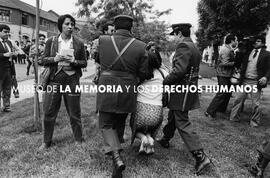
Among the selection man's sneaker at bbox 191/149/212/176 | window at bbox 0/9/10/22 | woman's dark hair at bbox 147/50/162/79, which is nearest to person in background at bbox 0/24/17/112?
woman's dark hair at bbox 147/50/162/79

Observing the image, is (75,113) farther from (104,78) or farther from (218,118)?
(218,118)

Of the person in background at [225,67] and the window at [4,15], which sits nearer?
the person in background at [225,67]

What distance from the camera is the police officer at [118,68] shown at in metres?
3.35

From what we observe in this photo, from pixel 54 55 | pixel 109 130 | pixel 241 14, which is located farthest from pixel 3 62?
pixel 241 14

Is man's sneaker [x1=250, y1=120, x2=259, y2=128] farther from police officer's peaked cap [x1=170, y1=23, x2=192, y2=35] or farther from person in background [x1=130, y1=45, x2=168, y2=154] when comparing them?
police officer's peaked cap [x1=170, y1=23, x2=192, y2=35]

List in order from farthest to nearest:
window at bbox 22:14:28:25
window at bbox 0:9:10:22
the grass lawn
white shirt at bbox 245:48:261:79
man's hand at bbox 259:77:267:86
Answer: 1. window at bbox 22:14:28:25
2. window at bbox 0:9:10:22
3. white shirt at bbox 245:48:261:79
4. man's hand at bbox 259:77:267:86
5. the grass lawn

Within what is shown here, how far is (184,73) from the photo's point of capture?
3.61 m

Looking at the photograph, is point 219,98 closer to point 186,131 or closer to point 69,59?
point 186,131

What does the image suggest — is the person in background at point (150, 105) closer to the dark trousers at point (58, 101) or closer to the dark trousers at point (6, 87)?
the dark trousers at point (58, 101)

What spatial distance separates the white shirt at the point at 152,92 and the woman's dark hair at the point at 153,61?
0.40 feet

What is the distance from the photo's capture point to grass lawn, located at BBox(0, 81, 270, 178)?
11.5 ft

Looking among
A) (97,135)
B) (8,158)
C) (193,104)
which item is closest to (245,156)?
(193,104)

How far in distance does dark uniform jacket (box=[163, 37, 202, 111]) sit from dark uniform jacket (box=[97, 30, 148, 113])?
0.48 meters

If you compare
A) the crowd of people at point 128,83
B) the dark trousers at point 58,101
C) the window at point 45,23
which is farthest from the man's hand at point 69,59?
the window at point 45,23
